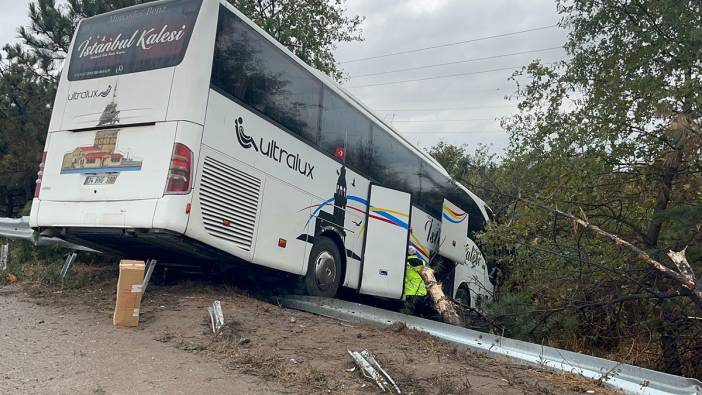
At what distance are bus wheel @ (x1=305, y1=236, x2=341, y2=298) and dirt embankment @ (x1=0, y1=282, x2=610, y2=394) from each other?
1184mm

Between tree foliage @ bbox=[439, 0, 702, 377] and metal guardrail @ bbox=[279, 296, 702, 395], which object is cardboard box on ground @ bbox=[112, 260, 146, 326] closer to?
metal guardrail @ bbox=[279, 296, 702, 395]

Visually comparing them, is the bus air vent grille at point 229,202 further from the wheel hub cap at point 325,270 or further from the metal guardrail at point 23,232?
the metal guardrail at point 23,232

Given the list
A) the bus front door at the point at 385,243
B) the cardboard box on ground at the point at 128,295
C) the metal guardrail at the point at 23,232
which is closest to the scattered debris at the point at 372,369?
the cardboard box on ground at the point at 128,295

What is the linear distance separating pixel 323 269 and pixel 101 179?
10.9 feet

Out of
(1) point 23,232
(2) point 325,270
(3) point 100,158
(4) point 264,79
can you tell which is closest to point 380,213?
(2) point 325,270

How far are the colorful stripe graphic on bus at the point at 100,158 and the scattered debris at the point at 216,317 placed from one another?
67.4 inches

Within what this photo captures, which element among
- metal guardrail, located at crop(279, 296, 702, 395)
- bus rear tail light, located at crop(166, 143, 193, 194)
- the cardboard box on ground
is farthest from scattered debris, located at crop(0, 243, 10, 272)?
bus rear tail light, located at crop(166, 143, 193, 194)

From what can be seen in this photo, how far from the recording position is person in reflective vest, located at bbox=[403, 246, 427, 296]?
10.9 meters

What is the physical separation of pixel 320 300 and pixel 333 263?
4.09 feet

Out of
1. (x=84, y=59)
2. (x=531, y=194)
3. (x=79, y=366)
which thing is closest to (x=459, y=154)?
(x=531, y=194)

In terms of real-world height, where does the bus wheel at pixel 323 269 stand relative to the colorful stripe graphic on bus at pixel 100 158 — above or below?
below

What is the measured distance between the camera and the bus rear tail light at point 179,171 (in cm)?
649

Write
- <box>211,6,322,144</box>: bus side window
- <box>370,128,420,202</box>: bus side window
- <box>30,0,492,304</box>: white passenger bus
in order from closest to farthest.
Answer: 1. <box>30,0,492,304</box>: white passenger bus
2. <box>211,6,322,144</box>: bus side window
3. <box>370,128,420,202</box>: bus side window

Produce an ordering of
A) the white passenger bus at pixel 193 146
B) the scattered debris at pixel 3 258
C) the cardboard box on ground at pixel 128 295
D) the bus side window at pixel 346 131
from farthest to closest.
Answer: the scattered debris at pixel 3 258 → the bus side window at pixel 346 131 → the white passenger bus at pixel 193 146 → the cardboard box on ground at pixel 128 295
